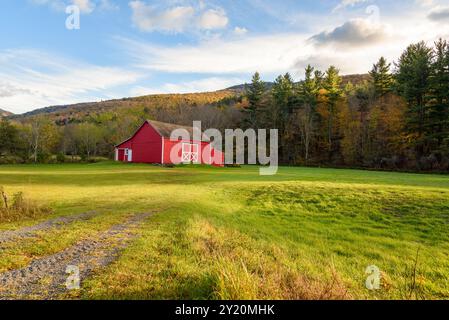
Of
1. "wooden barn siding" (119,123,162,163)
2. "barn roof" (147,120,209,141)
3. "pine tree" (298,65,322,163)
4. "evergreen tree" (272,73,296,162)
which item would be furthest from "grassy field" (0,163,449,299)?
"evergreen tree" (272,73,296,162)

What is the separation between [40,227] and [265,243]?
598 cm

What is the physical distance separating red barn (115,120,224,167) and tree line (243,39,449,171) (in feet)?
56.1

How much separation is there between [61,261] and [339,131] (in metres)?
53.0

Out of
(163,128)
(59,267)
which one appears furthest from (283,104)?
(59,267)

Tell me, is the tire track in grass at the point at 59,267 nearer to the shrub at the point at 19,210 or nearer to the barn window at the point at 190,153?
the shrub at the point at 19,210

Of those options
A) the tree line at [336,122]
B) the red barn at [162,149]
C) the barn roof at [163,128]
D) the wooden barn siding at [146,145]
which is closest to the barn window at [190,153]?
the red barn at [162,149]

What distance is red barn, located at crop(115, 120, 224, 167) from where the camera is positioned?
37594 mm

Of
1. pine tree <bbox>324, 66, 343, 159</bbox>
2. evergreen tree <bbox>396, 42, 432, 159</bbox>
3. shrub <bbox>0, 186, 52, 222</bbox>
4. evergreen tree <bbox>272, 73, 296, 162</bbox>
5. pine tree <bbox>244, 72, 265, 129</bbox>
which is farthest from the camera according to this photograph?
pine tree <bbox>244, 72, 265, 129</bbox>

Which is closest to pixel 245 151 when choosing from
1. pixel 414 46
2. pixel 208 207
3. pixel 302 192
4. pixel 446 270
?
pixel 414 46

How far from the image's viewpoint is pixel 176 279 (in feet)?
14.8

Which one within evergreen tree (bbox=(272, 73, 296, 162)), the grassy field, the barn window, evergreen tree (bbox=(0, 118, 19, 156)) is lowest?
the grassy field

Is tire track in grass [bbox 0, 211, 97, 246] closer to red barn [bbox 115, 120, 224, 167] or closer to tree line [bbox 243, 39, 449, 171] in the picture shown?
red barn [bbox 115, 120, 224, 167]
